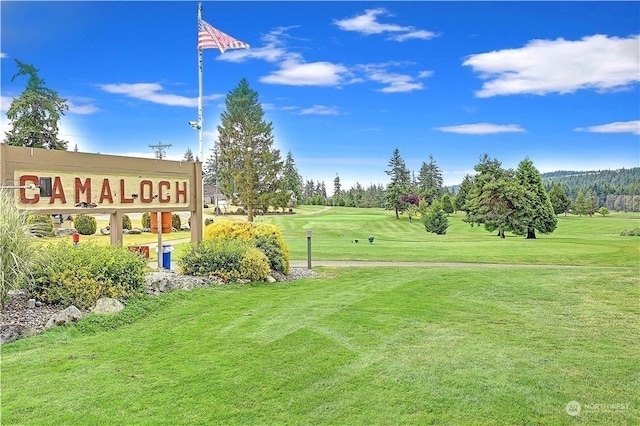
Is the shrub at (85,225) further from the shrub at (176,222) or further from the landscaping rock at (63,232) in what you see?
the shrub at (176,222)

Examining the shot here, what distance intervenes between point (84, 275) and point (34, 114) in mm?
35161

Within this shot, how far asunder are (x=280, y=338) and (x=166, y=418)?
2.16 metres

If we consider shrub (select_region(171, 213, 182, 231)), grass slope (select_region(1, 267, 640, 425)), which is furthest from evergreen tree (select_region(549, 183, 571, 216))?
grass slope (select_region(1, 267, 640, 425))

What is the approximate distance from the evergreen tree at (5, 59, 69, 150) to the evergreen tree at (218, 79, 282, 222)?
13.8 meters

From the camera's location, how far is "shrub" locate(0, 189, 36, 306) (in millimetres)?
6285

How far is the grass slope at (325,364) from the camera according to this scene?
3815 millimetres

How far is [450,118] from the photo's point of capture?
36.1m

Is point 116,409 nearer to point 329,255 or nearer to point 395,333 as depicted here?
point 395,333

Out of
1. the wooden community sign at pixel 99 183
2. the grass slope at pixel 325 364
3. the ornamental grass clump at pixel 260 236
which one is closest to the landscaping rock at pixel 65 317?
the grass slope at pixel 325 364

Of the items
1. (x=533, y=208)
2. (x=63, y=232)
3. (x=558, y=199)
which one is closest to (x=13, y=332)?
(x=63, y=232)

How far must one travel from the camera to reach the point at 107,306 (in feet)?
21.7

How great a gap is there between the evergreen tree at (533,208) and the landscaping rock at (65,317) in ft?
103

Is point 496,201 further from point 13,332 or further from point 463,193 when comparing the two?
point 13,332

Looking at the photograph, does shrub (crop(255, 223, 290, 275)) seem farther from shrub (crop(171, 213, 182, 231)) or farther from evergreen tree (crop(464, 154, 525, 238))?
evergreen tree (crop(464, 154, 525, 238))
